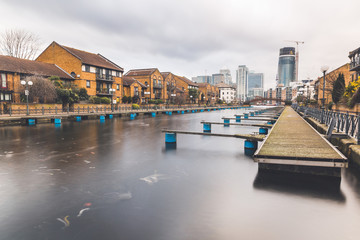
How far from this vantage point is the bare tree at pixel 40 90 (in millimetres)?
30203

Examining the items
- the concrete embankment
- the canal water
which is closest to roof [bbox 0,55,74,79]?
the canal water

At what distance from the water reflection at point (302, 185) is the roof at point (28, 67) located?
36.6 m

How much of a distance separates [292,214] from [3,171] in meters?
10.2

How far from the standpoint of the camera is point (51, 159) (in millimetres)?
10609

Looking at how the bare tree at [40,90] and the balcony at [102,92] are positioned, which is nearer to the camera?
the bare tree at [40,90]

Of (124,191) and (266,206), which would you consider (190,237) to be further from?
(124,191)

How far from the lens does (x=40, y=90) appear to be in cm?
3028

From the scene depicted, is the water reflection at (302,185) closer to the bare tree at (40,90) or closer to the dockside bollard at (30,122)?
the dockside bollard at (30,122)

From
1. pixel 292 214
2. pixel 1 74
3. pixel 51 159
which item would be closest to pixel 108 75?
pixel 1 74

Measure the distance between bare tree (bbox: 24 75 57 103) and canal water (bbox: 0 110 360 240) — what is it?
919 inches

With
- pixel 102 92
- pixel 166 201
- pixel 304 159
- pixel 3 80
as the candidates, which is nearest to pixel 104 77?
pixel 102 92

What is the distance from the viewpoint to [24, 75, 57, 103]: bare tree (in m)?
30.2

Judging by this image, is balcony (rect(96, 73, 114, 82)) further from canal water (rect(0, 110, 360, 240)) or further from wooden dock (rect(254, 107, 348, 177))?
wooden dock (rect(254, 107, 348, 177))

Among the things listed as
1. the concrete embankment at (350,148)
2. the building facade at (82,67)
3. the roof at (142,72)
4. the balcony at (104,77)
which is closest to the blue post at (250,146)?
the concrete embankment at (350,148)
